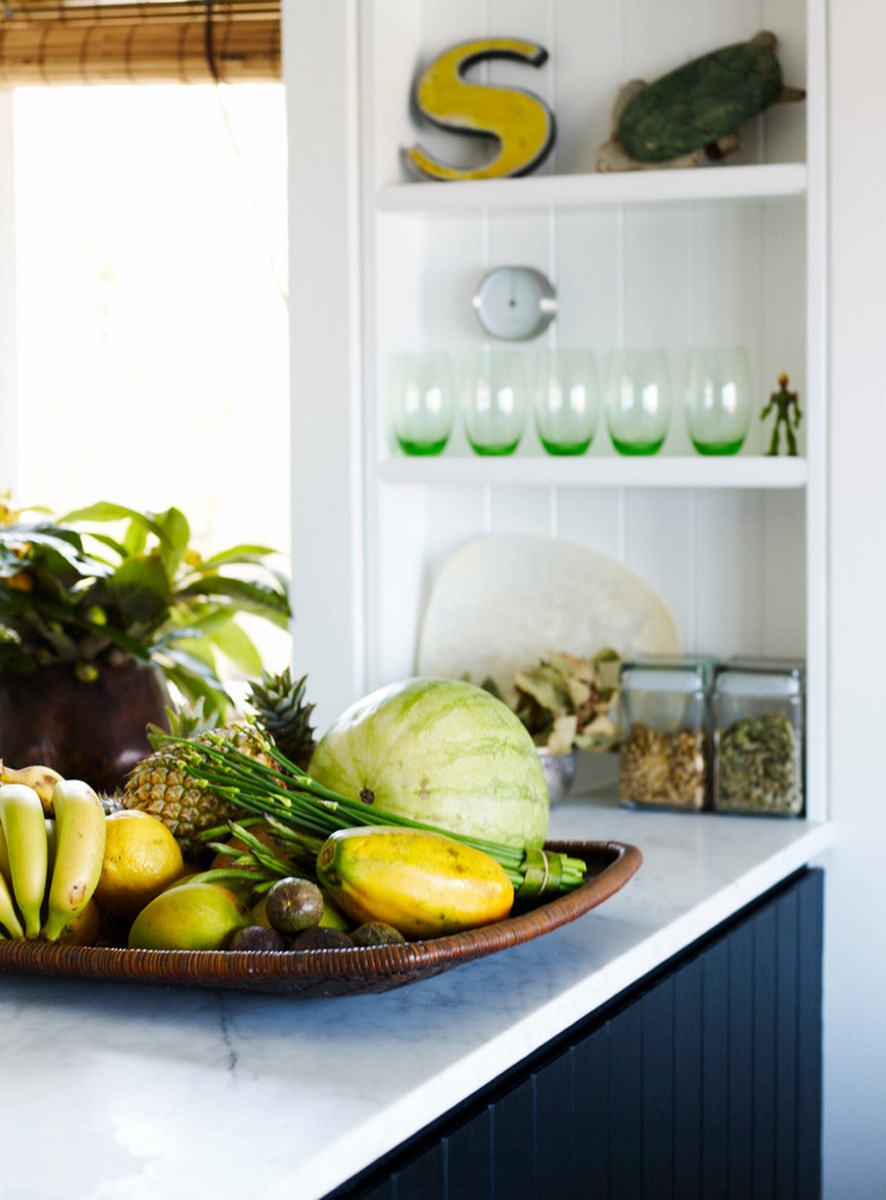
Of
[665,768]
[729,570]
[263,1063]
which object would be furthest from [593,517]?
[263,1063]

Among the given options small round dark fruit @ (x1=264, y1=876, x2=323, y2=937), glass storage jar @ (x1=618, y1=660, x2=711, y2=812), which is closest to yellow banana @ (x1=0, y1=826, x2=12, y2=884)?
small round dark fruit @ (x1=264, y1=876, x2=323, y2=937)

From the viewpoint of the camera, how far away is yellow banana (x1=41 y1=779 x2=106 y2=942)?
122cm

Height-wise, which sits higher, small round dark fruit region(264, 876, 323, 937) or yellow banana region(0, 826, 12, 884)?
yellow banana region(0, 826, 12, 884)

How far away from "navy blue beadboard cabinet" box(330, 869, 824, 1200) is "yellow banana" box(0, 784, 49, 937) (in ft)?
Result: 1.19

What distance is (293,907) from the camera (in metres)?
1.20

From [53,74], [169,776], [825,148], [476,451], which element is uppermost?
[53,74]

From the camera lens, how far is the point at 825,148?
1960 millimetres

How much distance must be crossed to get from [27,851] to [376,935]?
11.2 inches

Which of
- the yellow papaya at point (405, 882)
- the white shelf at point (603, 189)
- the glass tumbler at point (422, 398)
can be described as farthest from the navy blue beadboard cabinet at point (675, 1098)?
the white shelf at point (603, 189)

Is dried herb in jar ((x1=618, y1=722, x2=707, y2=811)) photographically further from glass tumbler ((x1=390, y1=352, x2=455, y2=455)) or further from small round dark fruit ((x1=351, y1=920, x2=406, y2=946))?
small round dark fruit ((x1=351, y1=920, x2=406, y2=946))

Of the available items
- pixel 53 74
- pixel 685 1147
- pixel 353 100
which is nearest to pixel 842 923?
pixel 685 1147

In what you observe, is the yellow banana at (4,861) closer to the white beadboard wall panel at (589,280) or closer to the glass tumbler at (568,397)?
the glass tumbler at (568,397)

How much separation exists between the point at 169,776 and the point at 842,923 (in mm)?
1000

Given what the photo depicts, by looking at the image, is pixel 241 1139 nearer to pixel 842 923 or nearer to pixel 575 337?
pixel 842 923
